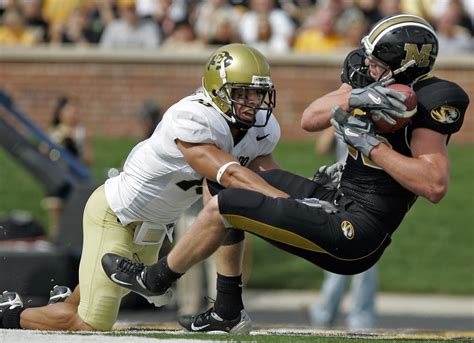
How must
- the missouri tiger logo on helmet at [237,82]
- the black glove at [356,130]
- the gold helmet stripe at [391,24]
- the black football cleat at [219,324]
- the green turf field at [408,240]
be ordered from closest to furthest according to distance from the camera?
the black glove at [356,130] < the gold helmet stripe at [391,24] < the missouri tiger logo on helmet at [237,82] < the black football cleat at [219,324] < the green turf field at [408,240]

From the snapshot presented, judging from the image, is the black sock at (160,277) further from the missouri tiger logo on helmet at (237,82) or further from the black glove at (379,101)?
the black glove at (379,101)

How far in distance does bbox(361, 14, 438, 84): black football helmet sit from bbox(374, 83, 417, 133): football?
0.11 meters

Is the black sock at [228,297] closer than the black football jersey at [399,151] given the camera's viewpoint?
No

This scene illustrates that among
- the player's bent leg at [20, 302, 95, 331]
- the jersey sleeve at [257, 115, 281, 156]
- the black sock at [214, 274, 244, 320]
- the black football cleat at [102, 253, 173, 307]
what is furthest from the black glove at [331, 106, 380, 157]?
the player's bent leg at [20, 302, 95, 331]

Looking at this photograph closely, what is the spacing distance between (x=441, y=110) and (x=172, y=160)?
1471 mm

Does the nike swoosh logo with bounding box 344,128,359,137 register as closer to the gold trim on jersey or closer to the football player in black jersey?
the football player in black jersey

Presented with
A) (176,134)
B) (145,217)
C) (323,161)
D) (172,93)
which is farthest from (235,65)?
(172,93)

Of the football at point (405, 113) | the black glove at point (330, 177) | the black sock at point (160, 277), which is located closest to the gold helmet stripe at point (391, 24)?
the football at point (405, 113)

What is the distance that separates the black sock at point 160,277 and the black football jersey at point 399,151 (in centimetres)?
101

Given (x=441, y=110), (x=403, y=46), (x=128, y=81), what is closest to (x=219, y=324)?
(x=441, y=110)

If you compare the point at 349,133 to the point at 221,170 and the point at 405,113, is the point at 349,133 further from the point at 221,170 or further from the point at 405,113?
the point at 221,170

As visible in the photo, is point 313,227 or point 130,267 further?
point 130,267

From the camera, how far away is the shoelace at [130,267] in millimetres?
6703

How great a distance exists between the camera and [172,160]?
6695mm
